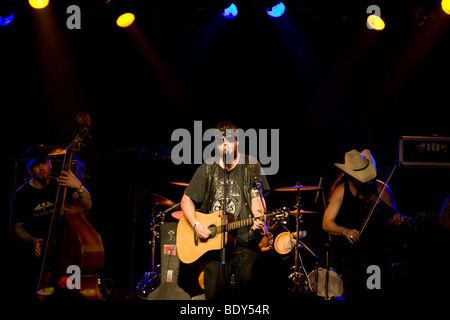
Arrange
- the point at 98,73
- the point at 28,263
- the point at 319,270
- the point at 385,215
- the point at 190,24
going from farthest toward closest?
the point at 98,73 < the point at 190,24 < the point at 319,270 < the point at 28,263 < the point at 385,215

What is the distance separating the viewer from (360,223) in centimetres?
502

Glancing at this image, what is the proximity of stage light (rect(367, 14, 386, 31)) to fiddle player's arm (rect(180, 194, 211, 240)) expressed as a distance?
13.5 ft

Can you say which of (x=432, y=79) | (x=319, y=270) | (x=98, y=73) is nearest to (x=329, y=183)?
(x=319, y=270)

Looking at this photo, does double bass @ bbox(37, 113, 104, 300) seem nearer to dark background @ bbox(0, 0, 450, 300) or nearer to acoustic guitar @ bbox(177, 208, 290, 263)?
acoustic guitar @ bbox(177, 208, 290, 263)

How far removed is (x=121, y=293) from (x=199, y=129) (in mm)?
3088

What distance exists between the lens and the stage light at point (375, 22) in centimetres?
681

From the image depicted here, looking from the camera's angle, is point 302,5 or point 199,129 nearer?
Result: point 302,5

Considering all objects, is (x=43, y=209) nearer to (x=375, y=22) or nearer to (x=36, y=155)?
(x=36, y=155)

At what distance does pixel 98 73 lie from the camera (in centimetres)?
797

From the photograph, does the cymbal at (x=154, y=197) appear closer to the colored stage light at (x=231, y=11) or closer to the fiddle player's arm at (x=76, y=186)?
the fiddle player's arm at (x=76, y=186)

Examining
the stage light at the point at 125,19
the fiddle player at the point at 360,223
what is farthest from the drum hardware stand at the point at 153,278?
the stage light at the point at 125,19

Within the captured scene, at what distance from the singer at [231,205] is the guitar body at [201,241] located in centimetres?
7
